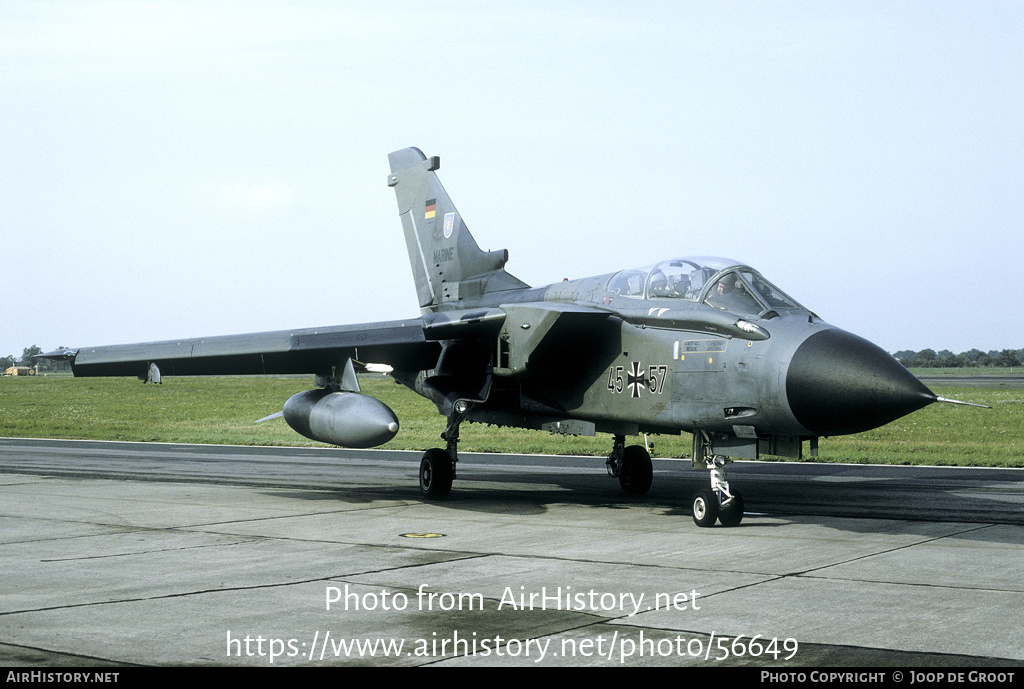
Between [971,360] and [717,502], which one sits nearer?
[717,502]

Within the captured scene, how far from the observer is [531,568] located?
916 cm

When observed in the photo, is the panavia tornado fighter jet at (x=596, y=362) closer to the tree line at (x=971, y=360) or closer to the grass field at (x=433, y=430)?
the grass field at (x=433, y=430)

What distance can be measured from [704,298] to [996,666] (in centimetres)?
662

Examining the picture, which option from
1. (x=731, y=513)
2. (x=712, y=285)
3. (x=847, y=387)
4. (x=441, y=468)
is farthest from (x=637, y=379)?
(x=441, y=468)

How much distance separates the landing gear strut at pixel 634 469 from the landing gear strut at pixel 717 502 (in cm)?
388

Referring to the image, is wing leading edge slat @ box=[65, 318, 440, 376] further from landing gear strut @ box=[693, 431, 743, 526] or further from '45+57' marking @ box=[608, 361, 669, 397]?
landing gear strut @ box=[693, 431, 743, 526]

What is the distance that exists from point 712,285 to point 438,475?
561 cm

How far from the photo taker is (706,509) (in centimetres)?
1172

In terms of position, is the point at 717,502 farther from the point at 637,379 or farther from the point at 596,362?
the point at 596,362

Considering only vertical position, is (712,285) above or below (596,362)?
above

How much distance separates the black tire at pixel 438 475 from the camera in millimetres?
15148

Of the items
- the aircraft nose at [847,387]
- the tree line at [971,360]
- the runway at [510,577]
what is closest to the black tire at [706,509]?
the runway at [510,577]

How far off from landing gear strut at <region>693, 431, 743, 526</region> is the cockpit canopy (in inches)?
74.1
